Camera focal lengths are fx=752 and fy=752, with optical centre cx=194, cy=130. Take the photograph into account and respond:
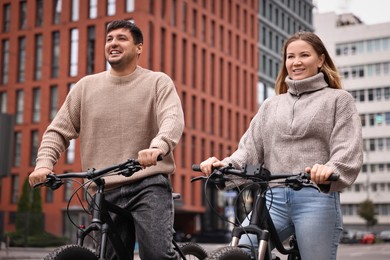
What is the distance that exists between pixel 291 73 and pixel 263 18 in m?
68.1

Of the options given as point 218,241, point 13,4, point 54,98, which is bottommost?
point 218,241

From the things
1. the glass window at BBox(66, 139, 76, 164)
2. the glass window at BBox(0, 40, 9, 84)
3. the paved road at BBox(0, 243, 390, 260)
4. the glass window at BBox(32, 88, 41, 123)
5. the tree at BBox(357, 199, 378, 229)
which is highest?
the glass window at BBox(0, 40, 9, 84)

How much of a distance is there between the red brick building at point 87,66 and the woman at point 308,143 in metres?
46.9

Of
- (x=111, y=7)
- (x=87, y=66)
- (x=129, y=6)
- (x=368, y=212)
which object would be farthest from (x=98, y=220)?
(x=368, y=212)

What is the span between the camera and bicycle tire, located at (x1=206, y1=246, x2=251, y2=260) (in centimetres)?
393

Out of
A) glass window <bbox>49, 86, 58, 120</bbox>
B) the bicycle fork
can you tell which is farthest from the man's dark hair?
glass window <bbox>49, 86, 58, 120</bbox>

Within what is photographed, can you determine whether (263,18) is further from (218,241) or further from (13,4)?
(218,241)

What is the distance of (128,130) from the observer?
4555 mm

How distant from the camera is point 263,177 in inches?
163

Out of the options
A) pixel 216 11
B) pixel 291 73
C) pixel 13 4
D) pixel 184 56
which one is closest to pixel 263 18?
pixel 216 11

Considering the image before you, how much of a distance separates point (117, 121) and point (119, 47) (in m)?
0.45

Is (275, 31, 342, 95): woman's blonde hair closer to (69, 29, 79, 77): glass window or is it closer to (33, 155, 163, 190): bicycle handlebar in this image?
(33, 155, 163, 190): bicycle handlebar

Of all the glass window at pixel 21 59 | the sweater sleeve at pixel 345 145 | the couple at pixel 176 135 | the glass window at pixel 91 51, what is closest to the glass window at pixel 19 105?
the glass window at pixel 21 59

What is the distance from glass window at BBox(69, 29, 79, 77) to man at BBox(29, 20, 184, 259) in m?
50.4
